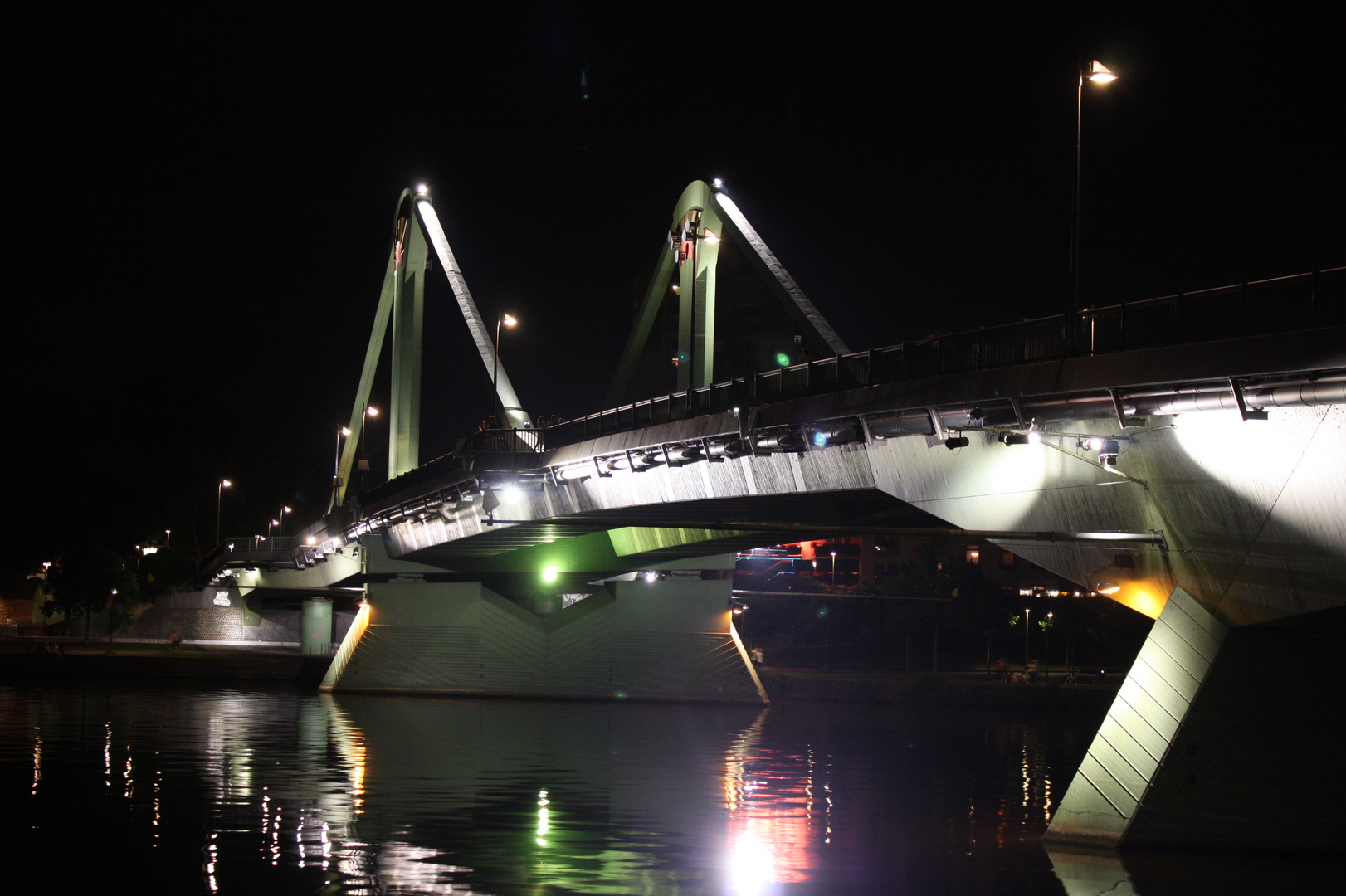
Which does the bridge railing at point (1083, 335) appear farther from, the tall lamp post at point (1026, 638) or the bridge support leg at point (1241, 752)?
the tall lamp post at point (1026, 638)

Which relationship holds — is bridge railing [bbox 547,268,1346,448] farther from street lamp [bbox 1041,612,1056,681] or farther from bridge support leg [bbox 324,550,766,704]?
street lamp [bbox 1041,612,1056,681]

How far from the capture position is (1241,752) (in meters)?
16.4

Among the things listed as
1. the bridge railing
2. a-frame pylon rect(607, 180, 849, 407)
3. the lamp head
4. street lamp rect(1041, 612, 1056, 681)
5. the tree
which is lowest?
street lamp rect(1041, 612, 1056, 681)

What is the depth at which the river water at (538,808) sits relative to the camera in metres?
15.5

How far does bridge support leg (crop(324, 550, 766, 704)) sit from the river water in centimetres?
762

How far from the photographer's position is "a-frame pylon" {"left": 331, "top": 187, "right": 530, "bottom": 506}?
56.3 meters

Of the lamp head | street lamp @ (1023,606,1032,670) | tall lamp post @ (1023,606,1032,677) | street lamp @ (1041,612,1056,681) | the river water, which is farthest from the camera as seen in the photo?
tall lamp post @ (1023,606,1032,677)

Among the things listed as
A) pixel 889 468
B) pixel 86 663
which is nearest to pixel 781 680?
pixel 86 663

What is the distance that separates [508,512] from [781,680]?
2045 centimetres

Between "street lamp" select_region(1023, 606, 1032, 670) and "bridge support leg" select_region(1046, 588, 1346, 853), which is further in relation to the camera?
"street lamp" select_region(1023, 606, 1032, 670)

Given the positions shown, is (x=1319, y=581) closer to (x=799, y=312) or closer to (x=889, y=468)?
(x=889, y=468)

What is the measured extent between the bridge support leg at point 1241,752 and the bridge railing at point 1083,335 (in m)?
3.59

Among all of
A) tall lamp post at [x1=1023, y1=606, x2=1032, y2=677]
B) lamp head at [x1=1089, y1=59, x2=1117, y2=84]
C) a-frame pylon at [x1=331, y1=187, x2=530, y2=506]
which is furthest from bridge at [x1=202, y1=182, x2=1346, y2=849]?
tall lamp post at [x1=1023, y1=606, x2=1032, y2=677]

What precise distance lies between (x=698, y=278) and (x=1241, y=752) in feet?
94.9
